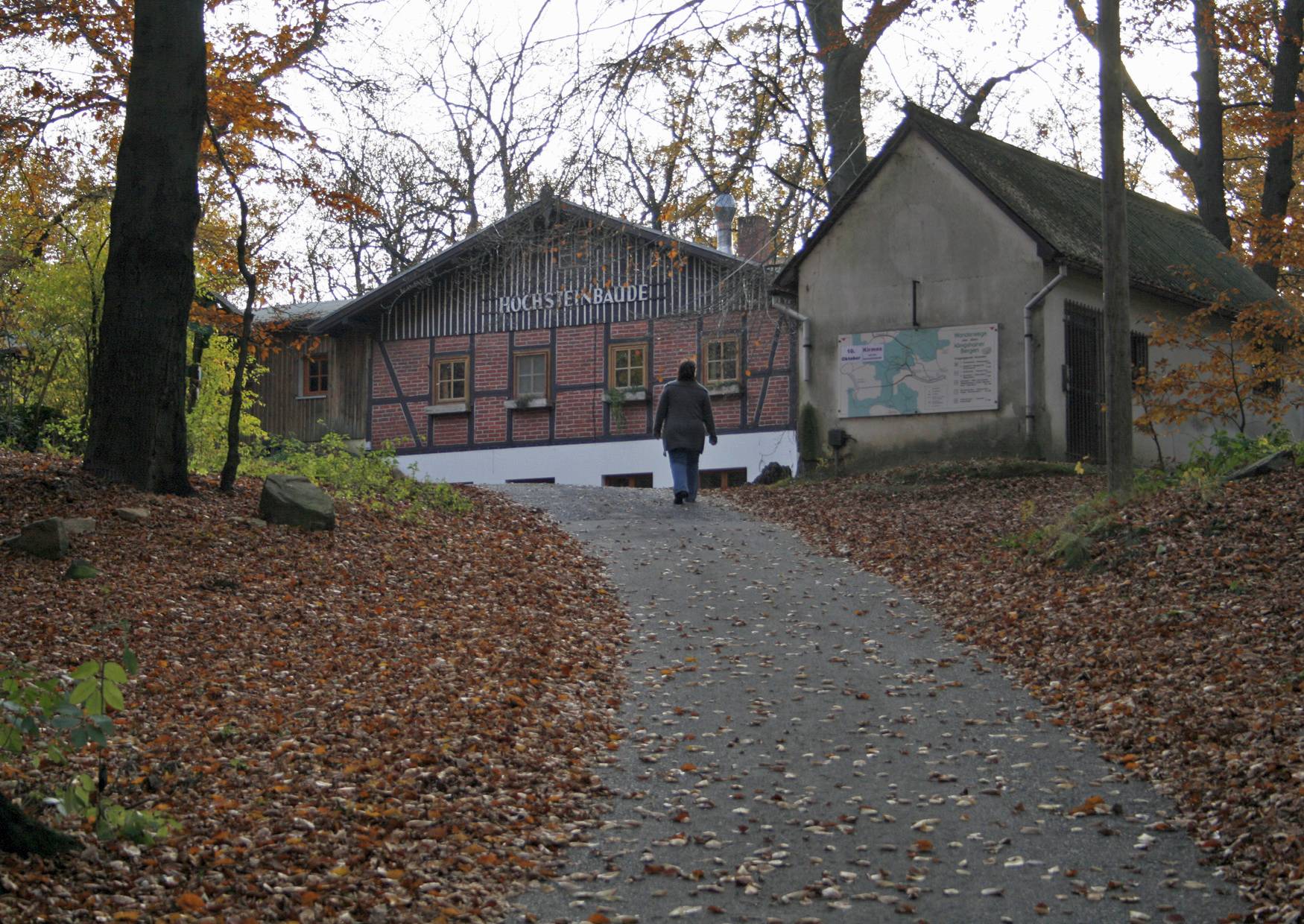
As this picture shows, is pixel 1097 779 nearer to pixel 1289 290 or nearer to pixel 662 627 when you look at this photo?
pixel 662 627

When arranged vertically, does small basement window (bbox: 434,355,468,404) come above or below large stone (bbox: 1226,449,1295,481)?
above

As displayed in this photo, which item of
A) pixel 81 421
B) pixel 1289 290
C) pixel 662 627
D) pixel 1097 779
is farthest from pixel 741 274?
pixel 1289 290

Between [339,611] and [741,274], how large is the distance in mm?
15267

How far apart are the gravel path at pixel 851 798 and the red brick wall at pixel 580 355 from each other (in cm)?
1861

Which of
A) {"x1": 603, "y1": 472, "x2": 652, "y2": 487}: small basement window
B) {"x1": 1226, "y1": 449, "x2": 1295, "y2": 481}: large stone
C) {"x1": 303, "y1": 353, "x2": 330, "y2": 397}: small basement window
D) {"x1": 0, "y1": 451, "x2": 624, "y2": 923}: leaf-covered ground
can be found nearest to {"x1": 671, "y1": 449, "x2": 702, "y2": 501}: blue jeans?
{"x1": 0, "y1": 451, "x2": 624, "y2": 923}: leaf-covered ground

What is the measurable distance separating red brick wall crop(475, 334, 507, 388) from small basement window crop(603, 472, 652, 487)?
2.85m

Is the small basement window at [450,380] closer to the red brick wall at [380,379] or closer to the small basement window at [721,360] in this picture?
the red brick wall at [380,379]

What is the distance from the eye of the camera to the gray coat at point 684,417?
1700 centimetres

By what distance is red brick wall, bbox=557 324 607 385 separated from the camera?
29.5 meters

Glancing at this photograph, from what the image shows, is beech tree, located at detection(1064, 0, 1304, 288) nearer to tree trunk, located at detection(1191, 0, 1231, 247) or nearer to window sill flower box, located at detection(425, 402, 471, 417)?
tree trunk, located at detection(1191, 0, 1231, 247)

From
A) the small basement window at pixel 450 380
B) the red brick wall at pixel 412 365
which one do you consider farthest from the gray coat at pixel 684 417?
the red brick wall at pixel 412 365

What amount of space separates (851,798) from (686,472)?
10826 millimetres

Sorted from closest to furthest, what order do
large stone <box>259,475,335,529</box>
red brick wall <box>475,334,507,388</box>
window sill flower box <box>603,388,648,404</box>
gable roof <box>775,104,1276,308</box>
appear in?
1. large stone <box>259,475,335,529</box>
2. gable roof <box>775,104,1276,308</box>
3. window sill flower box <box>603,388,648,404</box>
4. red brick wall <box>475,334,507,388</box>

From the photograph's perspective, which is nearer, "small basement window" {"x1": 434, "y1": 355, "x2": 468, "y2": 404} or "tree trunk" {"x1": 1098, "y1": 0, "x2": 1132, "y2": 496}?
"tree trunk" {"x1": 1098, "y1": 0, "x2": 1132, "y2": 496}
